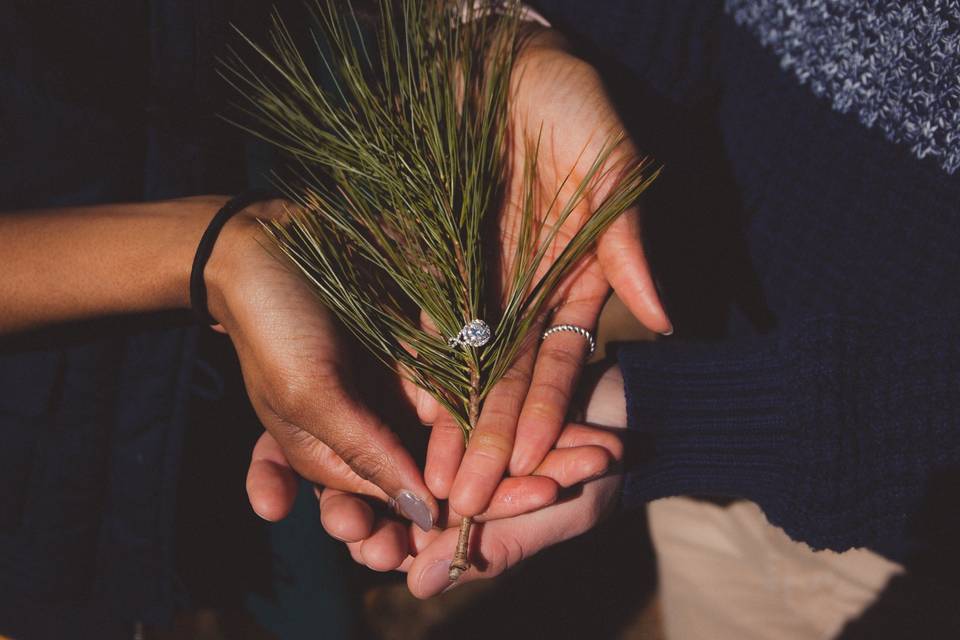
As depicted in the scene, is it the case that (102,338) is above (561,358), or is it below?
below

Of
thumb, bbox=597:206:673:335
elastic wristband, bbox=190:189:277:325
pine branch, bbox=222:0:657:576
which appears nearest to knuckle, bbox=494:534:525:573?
pine branch, bbox=222:0:657:576

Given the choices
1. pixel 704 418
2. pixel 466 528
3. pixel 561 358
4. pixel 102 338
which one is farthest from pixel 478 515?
pixel 102 338

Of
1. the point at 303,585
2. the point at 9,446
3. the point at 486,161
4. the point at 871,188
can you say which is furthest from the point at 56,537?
the point at 871,188

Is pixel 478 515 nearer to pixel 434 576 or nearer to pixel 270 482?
pixel 434 576

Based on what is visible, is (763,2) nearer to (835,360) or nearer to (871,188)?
(871,188)

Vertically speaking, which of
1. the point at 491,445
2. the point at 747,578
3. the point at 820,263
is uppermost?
the point at 820,263

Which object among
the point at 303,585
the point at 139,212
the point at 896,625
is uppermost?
the point at 139,212

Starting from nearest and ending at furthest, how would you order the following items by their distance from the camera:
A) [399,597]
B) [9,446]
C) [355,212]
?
[355,212], [9,446], [399,597]
